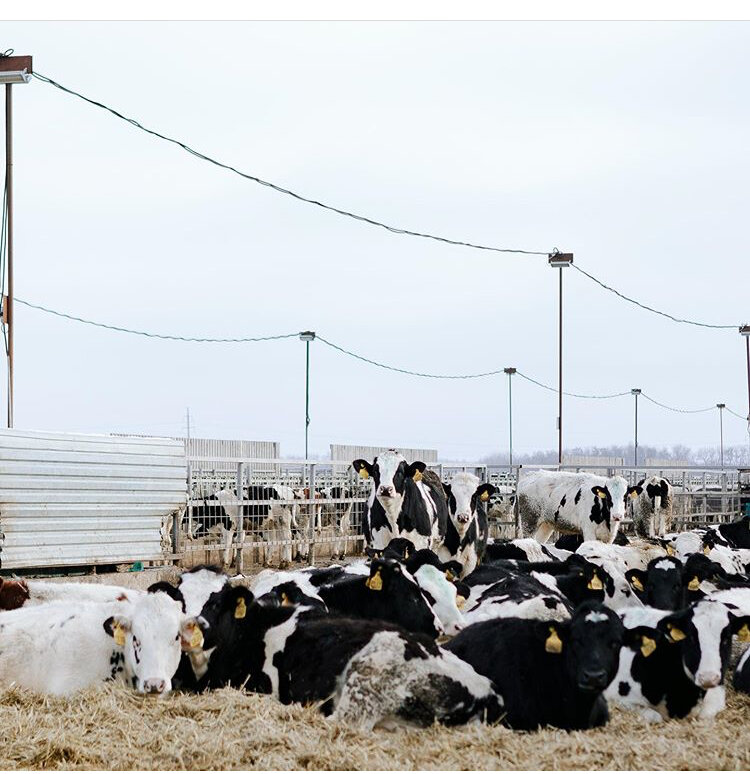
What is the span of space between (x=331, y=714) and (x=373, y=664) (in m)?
0.40

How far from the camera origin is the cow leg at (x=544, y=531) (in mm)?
19562

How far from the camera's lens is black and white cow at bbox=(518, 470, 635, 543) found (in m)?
17.8

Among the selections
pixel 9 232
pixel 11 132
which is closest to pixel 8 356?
pixel 9 232

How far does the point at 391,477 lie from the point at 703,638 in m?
5.39

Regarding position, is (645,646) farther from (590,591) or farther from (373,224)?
(373,224)

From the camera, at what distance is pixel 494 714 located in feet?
21.7

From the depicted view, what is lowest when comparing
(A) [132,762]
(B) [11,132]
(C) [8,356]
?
(A) [132,762]

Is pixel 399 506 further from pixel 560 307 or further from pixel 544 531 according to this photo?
pixel 560 307

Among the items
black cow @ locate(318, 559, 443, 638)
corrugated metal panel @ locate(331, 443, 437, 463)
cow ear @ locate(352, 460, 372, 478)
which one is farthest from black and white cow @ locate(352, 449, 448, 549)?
corrugated metal panel @ locate(331, 443, 437, 463)

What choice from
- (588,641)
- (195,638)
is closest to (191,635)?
(195,638)

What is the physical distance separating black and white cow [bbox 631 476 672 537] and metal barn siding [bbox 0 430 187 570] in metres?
11.3

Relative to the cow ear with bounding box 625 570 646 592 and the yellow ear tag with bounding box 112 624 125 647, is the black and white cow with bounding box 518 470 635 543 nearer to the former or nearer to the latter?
the cow ear with bounding box 625 570 646 592

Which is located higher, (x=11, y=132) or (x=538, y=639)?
(x=11, y=132)

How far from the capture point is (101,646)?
7523 millimetres
